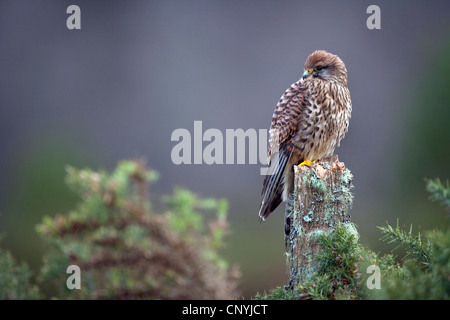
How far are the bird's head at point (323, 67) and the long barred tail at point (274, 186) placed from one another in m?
0.62

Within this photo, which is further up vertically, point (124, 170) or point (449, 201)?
point (124, 170)

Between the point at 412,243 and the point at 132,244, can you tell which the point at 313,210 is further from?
the point at 132,244

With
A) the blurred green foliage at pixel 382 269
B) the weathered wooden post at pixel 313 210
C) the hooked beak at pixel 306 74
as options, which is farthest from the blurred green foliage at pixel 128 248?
the hooked beak at pixel 306 74

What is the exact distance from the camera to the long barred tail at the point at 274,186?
2939mm

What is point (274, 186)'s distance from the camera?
2.99 metres

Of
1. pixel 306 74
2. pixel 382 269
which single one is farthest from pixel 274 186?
pixel 382 269

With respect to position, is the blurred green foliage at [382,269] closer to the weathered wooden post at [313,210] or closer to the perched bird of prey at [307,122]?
the weathered wooden post at [313,210]

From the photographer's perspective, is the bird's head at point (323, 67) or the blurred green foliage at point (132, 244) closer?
the blurred green foliage at point (132, 244)

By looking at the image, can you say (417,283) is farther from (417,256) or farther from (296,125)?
(296,125)

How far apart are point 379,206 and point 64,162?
3879mm

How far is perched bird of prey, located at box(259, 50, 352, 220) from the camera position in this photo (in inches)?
123

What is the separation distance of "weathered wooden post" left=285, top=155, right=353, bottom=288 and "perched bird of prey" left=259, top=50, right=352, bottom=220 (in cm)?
85
